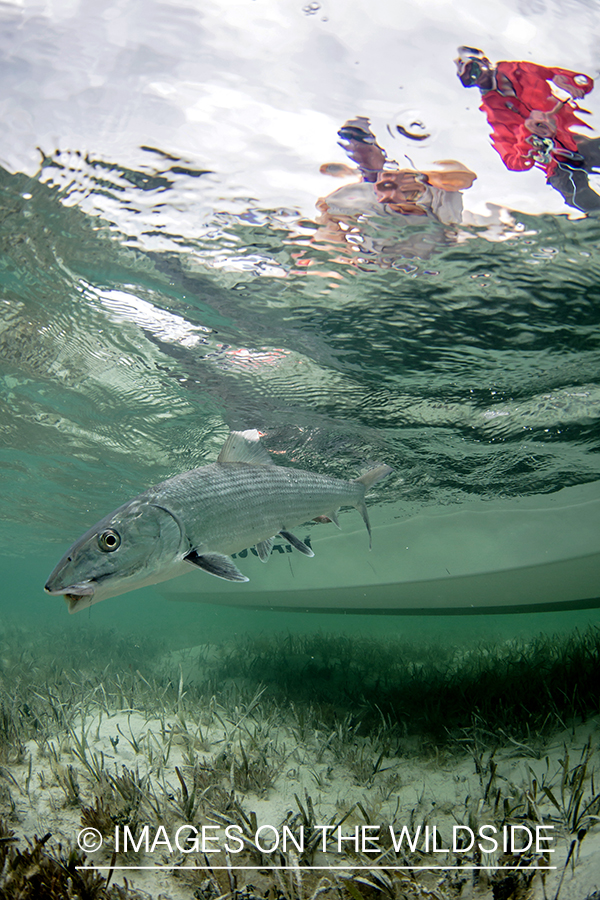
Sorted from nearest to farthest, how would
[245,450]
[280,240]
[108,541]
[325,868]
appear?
[108,541]
[325,868]
[245,450]
[280,240]

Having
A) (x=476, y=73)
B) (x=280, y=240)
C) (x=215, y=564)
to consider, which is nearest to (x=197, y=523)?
(x=215, y=564)

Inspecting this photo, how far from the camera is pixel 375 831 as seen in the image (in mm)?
4184

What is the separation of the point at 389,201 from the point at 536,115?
1.59 m

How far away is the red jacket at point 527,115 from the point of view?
13.0ft

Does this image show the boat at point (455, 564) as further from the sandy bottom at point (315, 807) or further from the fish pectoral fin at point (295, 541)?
the fish pectoral fin at point (295, 541)

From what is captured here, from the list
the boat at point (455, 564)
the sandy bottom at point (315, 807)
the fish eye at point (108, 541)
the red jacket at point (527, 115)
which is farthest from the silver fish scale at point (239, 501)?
the boat at point (455, 564)

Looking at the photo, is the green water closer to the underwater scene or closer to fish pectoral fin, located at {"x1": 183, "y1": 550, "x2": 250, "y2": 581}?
the underwater scene

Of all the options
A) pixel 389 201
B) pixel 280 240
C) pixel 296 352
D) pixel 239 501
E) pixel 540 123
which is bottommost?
pixel 296 352

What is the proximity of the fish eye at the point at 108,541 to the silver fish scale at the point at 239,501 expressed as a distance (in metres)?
0.40

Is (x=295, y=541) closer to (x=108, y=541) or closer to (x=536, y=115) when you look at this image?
Answer: (x=108, y=541)

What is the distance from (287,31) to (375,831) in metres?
7.47

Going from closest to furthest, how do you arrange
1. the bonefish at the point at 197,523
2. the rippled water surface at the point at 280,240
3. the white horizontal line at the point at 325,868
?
the bonefish at the point at 197,523 → the white horizontal line at the point at 325,868 → the rippled water surface at the point at 280,240

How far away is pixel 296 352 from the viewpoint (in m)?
8.02

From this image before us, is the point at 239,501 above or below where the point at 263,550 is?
above
